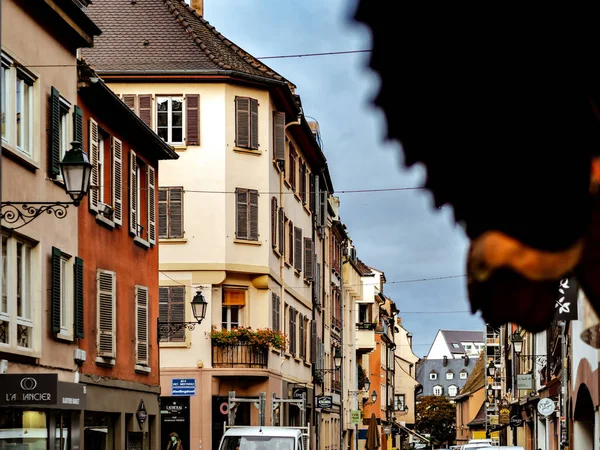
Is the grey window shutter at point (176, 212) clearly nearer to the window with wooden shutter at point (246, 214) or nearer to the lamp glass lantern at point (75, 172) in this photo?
the window with wooden shutter at point (246, 214)

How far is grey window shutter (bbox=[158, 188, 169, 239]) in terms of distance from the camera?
3944 centimetres

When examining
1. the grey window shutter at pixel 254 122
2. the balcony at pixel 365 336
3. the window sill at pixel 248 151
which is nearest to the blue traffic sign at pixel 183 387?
the window sill at pixel 248 151

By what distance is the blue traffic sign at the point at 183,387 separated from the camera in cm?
3875

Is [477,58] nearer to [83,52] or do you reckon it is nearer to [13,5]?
[13,5]

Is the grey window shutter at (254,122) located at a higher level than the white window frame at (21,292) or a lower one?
higher

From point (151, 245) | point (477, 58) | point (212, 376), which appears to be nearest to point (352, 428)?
point (212, 376)

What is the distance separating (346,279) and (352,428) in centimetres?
947

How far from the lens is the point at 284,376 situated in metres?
45.3

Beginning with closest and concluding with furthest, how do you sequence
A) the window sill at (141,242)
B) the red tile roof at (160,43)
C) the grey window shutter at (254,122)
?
the window sill at (141,242) < the red tile roof at (160,43) < the grey window shutter at (254,122)

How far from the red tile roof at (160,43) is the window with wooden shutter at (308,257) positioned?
1057 centimetres

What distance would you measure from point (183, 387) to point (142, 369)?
9209mm

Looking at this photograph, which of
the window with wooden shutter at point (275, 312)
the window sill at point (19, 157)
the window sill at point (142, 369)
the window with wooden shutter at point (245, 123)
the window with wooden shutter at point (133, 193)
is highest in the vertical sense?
the window with wooden shutter at point (245, 123)

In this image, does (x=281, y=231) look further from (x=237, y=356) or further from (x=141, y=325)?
(x=141, y=325)

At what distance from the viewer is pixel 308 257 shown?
5209 cm
